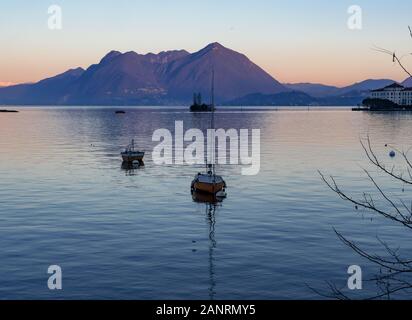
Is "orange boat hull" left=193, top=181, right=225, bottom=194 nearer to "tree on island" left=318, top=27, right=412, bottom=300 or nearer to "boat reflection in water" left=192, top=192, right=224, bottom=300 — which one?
"boat reflection in water" left=192, top=192, right=224, bottom=300

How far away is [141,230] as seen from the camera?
4203 cm

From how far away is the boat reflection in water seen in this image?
29344 mm

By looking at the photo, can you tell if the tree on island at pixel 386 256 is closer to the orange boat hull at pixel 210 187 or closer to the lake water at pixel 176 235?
the lake water at pixel 176 235

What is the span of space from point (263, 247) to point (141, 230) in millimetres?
11136

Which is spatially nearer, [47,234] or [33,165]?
[47,234]

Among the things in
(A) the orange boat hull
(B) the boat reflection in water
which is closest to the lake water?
(B) the boat reflection in water

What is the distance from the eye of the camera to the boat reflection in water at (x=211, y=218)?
29344 mm

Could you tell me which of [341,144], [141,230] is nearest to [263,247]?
[141,230]

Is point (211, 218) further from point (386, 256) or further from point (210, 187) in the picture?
point (386, 256)

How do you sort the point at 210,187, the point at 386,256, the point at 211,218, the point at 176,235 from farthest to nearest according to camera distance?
the point at 210,187, the point at 211,218, the point at 176,235, the point at 386,256

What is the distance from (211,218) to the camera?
47.1 m

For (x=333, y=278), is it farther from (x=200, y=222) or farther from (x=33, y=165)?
(x=33, y=165)

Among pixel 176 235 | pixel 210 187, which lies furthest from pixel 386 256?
pixel 210 187

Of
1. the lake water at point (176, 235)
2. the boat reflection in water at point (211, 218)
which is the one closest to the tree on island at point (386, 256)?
the lake water at point (176, 235)
